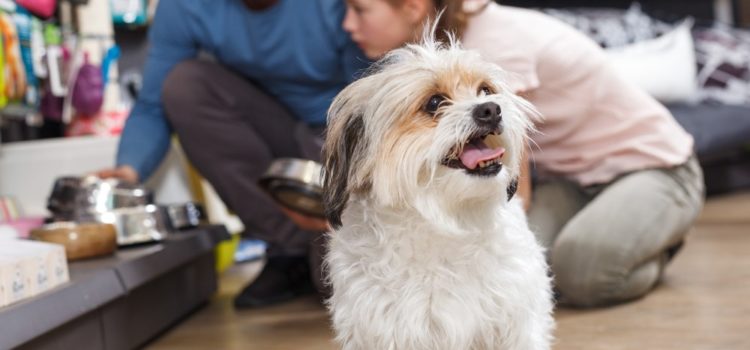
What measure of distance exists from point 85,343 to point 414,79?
1023 mm

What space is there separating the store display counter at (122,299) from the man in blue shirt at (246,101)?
0.17 m

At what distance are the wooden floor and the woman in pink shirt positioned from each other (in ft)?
0.31

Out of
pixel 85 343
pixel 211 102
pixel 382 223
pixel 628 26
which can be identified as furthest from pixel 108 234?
pixel 628 26

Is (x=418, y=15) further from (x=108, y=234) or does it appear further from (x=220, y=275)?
(x=220, y=275)

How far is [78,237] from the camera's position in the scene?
2.32 meters

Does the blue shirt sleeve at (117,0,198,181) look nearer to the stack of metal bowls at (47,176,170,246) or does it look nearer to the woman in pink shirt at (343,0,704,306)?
the stack of metal bowls at (47,176,170,246)

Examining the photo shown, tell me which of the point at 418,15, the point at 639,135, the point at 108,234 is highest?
the point at 418,15

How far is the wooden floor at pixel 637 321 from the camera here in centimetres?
206

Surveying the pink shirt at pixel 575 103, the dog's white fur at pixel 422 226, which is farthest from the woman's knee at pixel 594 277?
the dog's white fur at pixel 422 226

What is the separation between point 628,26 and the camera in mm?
4883

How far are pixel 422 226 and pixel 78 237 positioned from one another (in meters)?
1.11

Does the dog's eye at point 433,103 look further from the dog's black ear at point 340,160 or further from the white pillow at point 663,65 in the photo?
the white pillow at point 663,65

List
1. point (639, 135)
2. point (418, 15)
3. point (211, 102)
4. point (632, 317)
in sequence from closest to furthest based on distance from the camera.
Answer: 1. point (418, 15)
2. point (632, 317)
3. point (639, 135)
4. point (211, 102)

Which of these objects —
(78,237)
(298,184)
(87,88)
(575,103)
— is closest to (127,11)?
(87,88)
